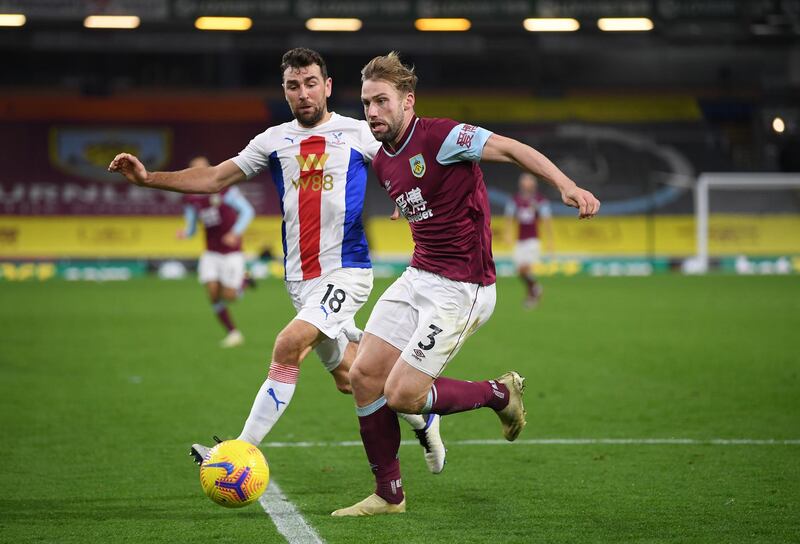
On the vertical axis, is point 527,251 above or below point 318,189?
below

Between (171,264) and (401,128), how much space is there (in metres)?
24.6

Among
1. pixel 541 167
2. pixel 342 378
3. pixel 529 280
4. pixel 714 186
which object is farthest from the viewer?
pixel 714 186

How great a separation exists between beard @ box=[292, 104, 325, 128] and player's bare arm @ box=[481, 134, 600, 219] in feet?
4.90

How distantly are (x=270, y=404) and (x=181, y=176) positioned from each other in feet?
4.66

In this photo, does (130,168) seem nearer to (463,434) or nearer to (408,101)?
(408,101)

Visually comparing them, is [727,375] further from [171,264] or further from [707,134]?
[707,134]

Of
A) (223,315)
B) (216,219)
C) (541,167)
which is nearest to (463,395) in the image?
(541,167)

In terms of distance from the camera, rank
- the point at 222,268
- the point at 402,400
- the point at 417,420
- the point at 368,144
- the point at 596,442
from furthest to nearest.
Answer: the point at 222,268 < the point at 596,442 < the point at 368,144 < the point at 417,420 < the point at 402,400

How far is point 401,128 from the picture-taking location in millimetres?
5875

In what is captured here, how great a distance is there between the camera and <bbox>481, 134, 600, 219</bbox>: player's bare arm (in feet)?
17.0

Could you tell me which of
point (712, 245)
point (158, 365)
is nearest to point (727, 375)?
point (158, 365)

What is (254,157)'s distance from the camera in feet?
22.1

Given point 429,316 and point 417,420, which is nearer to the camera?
point 429,316

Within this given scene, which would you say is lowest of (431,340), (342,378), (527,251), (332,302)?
(527,251)
